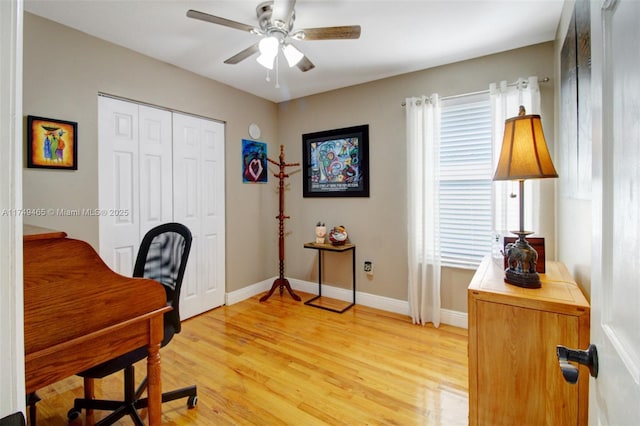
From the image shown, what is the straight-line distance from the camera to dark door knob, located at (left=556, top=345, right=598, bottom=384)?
2.11 feet

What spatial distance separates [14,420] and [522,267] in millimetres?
1772

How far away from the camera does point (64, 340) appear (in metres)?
1.04

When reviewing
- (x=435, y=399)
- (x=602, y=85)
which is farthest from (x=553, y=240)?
(x=602, y=85)

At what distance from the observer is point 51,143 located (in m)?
2.16

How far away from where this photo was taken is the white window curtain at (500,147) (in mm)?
2420

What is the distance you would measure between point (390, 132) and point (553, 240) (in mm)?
1726

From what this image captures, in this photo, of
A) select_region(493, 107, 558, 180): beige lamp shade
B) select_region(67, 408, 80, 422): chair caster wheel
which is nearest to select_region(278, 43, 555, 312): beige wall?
select_region(493, 107, 558, 180): beige lamp shade

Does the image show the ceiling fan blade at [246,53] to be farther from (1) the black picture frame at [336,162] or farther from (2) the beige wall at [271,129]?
(1) the black picture frame at [336,162]

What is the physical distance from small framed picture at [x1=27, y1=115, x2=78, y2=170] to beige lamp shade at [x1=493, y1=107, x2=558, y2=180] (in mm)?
2844

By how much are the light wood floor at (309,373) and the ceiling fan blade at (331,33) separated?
223cm

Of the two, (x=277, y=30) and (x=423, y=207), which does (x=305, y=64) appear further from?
(x=423, y=207)

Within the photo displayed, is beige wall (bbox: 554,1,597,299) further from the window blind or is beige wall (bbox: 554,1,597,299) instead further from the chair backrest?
the chair backrest

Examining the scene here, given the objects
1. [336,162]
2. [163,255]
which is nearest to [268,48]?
[163,255]

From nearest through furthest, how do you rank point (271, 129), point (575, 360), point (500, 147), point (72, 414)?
point (575, 360) < point (72, 414) < point (500, 147) < point (271, 129)
